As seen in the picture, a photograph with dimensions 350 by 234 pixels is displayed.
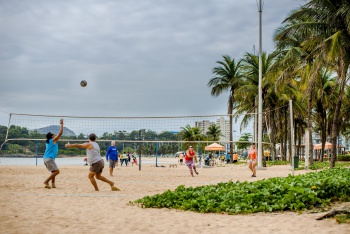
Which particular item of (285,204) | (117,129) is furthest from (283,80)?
(285,204)

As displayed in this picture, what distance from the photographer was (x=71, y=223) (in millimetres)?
6613


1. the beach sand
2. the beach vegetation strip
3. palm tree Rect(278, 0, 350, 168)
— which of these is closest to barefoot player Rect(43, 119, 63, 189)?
the beach sand

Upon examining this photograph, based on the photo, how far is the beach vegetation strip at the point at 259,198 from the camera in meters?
7.86

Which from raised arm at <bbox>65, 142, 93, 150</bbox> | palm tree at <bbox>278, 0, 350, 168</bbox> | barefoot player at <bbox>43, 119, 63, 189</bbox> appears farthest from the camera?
palm tree at <bbox>278, 0, 350, 168</bbox>

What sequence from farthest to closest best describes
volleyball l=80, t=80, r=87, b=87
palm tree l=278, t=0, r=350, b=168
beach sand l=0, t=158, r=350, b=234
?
volleyball l=80, t=80, r=87, b=87
palm tree l=278, t=0, r=350, b=168
beach sand l=0, t=158, r=350, b=234

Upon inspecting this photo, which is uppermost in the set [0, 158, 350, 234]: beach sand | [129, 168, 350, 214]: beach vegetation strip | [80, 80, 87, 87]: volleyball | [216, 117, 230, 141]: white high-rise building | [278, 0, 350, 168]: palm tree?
[278, 0, 350, 168]: palm tree

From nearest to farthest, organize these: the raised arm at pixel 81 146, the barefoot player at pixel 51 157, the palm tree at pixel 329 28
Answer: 1. the raised arm at pixel 81 146
2. the barefoot player at pixel 51 157
3. the palm tree at pixel 329 28

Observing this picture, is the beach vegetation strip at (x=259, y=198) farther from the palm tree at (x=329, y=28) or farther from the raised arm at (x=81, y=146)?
the palm tree at (x=329, y=28)

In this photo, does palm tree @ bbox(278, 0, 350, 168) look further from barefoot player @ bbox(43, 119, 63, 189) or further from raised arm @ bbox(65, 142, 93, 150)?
barefoot player @ bbox(43, 119, 63, 189)

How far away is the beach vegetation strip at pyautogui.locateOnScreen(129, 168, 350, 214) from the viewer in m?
7.86

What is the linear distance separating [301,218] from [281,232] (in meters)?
1.15

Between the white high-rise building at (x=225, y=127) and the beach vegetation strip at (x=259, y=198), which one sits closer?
the beach vegetation strip at (x=259, y=198)

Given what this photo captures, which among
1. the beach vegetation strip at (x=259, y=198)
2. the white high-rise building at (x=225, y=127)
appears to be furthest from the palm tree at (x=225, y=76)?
the beach vegetation strip at (x=259, y=198)

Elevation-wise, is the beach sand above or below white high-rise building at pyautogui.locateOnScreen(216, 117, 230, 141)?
below
